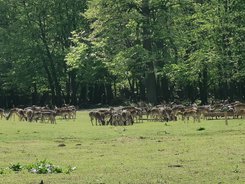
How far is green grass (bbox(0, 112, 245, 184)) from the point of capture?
14055 mm

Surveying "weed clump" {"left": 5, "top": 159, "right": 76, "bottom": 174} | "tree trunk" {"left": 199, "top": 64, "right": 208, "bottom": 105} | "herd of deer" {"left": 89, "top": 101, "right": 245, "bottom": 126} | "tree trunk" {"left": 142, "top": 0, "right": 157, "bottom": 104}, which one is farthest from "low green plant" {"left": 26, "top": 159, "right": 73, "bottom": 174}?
"tree trunk" {"left": 199, "top": 64, "right": 208, "bottom": 105}

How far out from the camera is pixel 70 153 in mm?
20250

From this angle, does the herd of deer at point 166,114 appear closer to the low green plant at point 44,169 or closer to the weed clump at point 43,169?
the weed clump at point 43,169

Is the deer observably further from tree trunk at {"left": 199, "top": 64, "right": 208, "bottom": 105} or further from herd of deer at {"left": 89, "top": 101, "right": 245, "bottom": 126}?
tree trunk at {"left": 199, "top": 64, "right": 208, "bottom": 105}

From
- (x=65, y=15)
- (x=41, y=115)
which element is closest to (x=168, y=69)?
(x=41, y=115)

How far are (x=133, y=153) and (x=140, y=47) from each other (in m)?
31.8

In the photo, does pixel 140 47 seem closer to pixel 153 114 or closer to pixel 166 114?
pixel 153 114

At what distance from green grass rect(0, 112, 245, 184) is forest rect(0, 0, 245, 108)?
21.0 meters

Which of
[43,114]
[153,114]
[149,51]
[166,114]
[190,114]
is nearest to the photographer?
[190,114]

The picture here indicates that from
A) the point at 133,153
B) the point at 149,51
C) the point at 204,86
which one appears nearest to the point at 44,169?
the point at 133,153

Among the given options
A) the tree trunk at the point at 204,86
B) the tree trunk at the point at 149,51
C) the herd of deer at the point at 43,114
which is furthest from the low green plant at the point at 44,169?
the tree trunk at the point at 204,86

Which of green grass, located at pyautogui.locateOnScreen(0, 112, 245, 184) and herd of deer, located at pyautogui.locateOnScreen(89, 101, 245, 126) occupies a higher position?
herd of deer, located at pyautogui.locateOnScreen(89, 101, 245, 126)

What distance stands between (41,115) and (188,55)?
2126 cm

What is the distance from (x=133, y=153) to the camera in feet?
64.7
